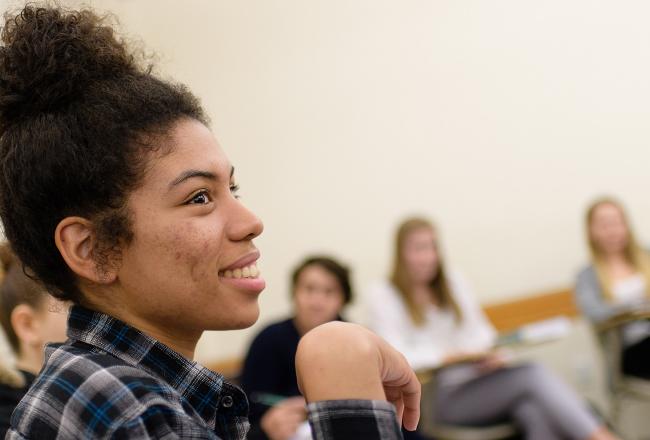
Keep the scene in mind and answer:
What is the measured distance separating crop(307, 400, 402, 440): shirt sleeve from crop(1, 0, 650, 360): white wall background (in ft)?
13.4

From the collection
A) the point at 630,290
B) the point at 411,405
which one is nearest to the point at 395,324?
the point at 630,290

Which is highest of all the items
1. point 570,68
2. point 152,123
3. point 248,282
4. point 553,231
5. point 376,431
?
point 570,68

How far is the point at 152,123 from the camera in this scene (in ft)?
2.70

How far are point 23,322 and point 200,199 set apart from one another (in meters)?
1.20

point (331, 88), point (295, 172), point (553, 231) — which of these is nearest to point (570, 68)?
point (553, 231)

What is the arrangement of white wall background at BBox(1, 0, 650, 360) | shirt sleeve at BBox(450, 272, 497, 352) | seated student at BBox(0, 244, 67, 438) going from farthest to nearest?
white wall background at BBox(1, 0, 650, 360)
shirt sleeve at BBox(450, 272, 497, 352)
seated student at BBox(0, 244, 67, 438)

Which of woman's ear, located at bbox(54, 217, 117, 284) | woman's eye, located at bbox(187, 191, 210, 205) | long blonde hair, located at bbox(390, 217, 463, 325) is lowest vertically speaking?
woman's ear, located at bbox(54, 217, 117, 284)

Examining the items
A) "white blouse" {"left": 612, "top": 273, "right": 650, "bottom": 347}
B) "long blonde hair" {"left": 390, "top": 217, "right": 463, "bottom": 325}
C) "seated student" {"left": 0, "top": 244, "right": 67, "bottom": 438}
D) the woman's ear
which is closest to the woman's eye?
the woman's ear

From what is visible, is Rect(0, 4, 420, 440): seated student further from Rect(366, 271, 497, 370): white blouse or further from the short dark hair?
Rect(366, 271, 497, 370): white blouse

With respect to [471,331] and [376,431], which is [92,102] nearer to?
[376,431]

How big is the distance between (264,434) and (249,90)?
2.52 metres

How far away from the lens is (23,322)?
1.84m

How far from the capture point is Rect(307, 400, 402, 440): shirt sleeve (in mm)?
655

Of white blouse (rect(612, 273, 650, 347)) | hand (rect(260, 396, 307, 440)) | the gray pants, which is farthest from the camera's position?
white blouse (rect(612, 273, 650, 347))
